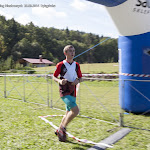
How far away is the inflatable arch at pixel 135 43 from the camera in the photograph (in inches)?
215

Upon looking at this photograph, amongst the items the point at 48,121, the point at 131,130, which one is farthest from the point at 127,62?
the point at 48,121

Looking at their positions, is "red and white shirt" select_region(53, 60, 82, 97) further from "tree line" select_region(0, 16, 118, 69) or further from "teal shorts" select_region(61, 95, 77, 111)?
"tree line" select_region(0, 16, 118, 69)

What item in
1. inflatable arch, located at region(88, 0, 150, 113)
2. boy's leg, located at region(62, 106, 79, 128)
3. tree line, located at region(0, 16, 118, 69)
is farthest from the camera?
tree line, located at region(0, 16, 118, 69)

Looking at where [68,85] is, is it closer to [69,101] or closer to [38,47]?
[69,101]

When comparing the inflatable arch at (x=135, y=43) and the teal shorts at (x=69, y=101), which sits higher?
the inflatable arch at (x=135, y=43)

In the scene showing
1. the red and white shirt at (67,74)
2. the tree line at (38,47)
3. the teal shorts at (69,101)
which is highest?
the tree line at (38,47)

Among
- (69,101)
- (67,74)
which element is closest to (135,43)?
(67,74)

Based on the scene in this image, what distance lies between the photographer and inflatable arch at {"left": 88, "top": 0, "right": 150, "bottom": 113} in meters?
5.47

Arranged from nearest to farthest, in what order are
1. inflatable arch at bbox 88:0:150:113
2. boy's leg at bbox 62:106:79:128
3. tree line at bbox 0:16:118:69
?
boy's leg at bbox 62:106:79:128, inflatable arch at bbox 88:0:150:113, tree line at bbox 0:16:118:69

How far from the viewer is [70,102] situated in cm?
338

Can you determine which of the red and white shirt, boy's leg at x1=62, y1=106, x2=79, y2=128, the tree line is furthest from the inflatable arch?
the tree line

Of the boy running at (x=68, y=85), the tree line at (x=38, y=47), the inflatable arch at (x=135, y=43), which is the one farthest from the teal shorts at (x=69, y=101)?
the tree line at (x=38, y=47)

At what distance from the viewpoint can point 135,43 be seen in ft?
18.5

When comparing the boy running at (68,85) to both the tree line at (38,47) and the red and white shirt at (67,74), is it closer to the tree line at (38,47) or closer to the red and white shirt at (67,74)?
the red and white shirt at (67,74)
